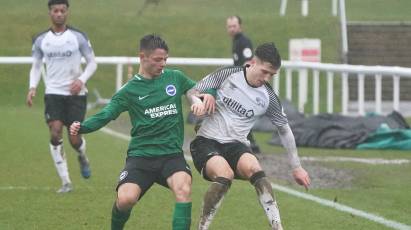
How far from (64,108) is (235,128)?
4.35m

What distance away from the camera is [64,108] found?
44.9ft

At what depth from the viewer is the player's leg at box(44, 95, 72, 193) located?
520 inches

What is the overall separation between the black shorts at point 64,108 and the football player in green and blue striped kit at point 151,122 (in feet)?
14.4

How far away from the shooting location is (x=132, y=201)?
8898mm

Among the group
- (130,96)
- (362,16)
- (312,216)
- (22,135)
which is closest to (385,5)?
(362,16)

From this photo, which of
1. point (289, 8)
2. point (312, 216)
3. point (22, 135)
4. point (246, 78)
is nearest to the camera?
point (246, 78)

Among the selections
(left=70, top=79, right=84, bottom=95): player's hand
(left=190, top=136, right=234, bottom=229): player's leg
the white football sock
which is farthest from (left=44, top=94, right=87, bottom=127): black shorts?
(left=190, top=136, right=234, bottom=229): player's leg

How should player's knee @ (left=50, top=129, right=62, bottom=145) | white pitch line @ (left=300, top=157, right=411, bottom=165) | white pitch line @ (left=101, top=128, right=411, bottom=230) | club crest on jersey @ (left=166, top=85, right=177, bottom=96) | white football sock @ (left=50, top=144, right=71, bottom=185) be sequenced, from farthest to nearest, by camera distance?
white pitch line @ (left=300, top=157, right=411, bottom=165) < player's knee @ (left=50, top=129, right=62, bottom=145) < white football sock @ (left=50, top=144, right=71, bottom=185) < white pitch line @ (left=101, top=128, right=411, bottom=230) < club crest on jersey @ (left=166, top=85, right=177, bottom=96)

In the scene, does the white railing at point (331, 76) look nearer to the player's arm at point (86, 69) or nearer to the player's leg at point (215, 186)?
the player's arm at point (86, 69)

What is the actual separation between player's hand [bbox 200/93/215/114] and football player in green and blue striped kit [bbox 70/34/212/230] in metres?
0.09

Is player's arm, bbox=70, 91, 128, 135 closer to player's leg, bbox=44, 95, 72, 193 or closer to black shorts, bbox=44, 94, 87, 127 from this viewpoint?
player's leg, bbox=44, 95, 72, 193

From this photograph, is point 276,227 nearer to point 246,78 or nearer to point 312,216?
point 246,78

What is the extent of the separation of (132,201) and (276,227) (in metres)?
1.23

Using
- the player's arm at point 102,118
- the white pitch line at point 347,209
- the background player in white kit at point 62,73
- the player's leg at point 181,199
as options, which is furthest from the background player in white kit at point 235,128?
the background player in white kit at point 62,73
